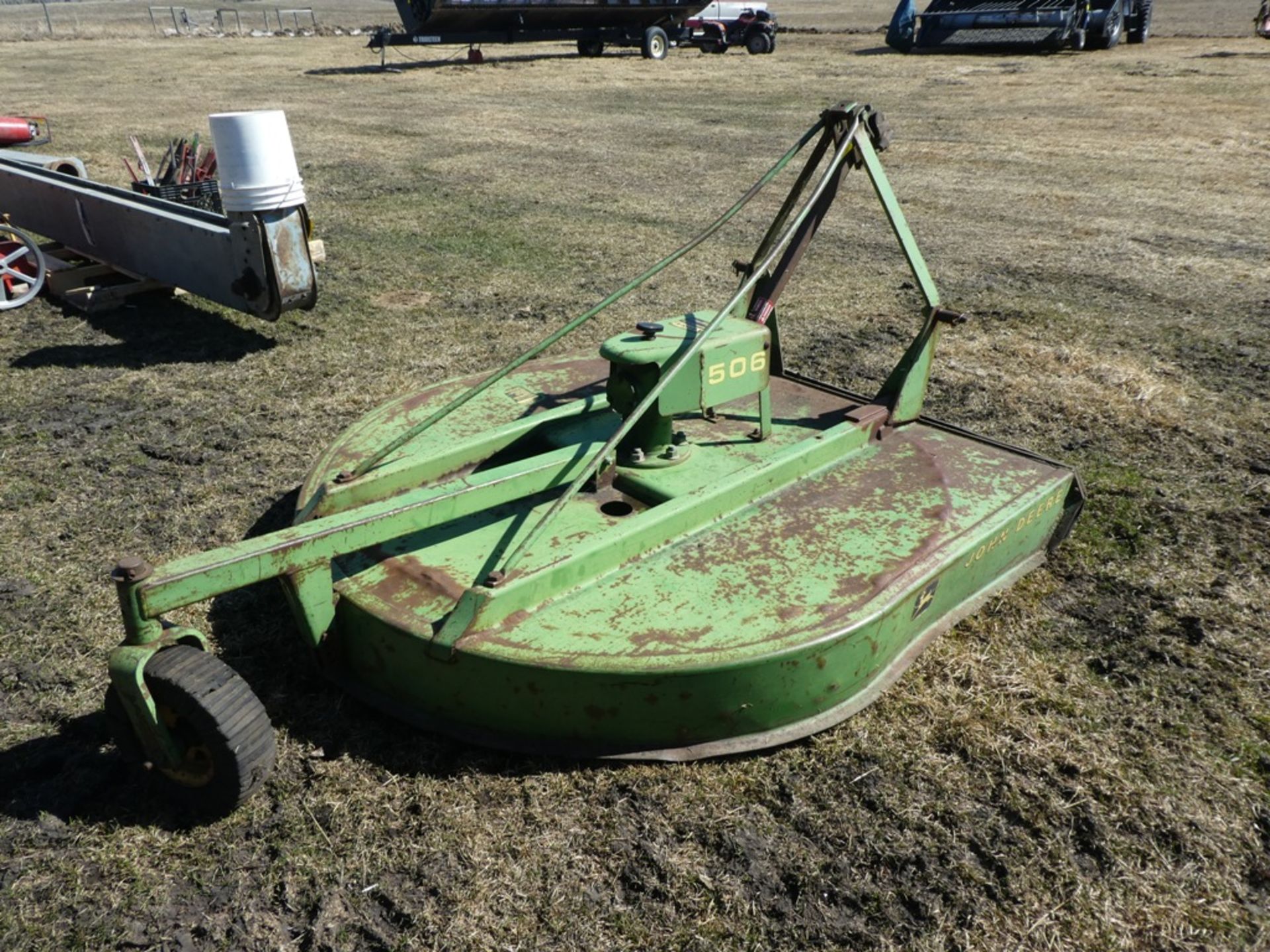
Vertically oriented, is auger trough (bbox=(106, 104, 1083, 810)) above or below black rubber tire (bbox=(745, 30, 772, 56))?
below

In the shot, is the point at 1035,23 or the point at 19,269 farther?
the point at 1035,23

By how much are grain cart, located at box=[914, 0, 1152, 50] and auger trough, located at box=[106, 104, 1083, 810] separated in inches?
762

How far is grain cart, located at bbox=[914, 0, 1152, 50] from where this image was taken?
19.5 meters

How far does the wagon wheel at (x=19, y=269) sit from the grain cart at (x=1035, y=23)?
19334 millimetres

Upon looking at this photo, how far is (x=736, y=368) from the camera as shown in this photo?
307 cm

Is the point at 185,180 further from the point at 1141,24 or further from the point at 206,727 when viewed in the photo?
the point at 1141,24

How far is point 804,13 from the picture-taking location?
115ft

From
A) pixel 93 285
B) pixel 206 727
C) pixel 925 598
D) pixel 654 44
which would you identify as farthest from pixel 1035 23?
pixel 206 727

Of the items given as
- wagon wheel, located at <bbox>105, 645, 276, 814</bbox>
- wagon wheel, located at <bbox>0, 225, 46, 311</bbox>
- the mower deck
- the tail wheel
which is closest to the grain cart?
the tail wheel

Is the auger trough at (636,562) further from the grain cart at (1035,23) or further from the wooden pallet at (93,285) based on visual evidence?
the grain cart at (1035,23)

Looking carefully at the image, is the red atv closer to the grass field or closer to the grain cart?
the grain cart

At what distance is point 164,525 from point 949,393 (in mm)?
3539

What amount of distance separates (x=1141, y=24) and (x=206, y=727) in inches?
955

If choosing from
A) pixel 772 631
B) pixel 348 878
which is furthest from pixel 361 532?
pixel 772 631
